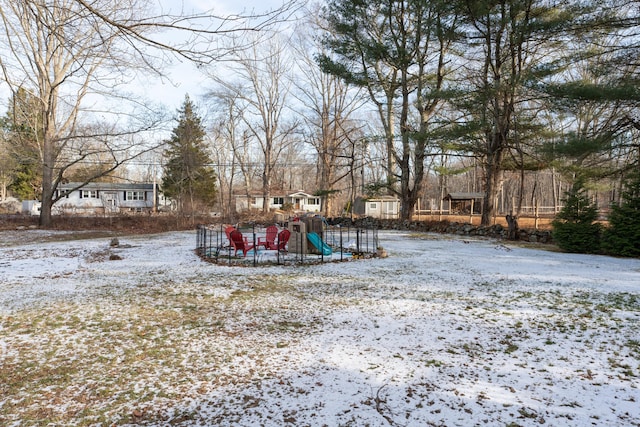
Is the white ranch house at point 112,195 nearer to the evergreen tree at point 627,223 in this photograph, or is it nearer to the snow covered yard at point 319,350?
the snow covered yard at point 319,350

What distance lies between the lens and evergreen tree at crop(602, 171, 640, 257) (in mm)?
9961

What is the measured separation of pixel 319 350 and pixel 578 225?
1116 cm

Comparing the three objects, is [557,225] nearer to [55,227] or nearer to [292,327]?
[292,327]

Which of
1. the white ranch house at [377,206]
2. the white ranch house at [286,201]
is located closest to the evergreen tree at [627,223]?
the white ranch house at [377,206]

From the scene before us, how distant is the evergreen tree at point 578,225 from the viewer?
1107 centimetres

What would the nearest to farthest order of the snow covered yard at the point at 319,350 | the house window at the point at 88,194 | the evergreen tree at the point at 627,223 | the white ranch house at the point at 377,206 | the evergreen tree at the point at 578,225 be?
the snow covered yard at the point at 319,350
the evergreen tree at the point at 627,223
the evergreen tree at the point at 578,225
the white ranch house at the point at 377,206
the house window at the point at 88,194

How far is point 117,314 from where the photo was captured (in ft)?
15.8

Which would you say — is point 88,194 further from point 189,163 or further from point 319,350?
point 319,350

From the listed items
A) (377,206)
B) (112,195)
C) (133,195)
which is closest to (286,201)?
(377,206)

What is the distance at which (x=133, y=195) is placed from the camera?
1586 inches

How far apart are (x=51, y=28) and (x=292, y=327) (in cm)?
391

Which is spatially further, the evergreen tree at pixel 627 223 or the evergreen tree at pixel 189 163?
the evergreen tree at pixel 189 163

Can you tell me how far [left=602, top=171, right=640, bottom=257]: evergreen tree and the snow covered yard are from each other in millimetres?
4094

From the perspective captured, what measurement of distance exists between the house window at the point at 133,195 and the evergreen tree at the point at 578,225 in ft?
132
